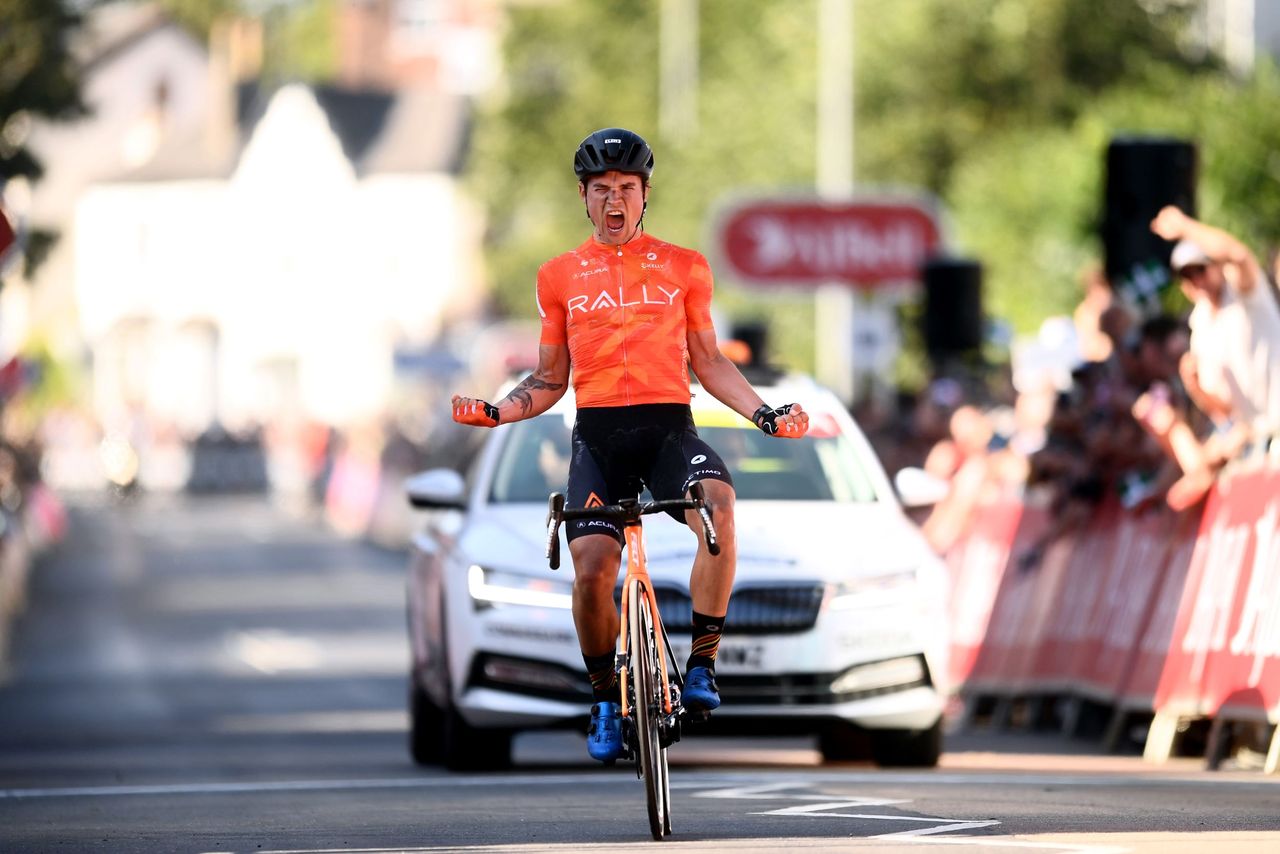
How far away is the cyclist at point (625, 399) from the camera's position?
10312 mm

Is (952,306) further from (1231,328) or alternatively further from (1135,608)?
(1231,328)

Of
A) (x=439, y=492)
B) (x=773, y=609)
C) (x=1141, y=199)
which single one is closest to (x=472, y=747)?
(x=439, y=492)

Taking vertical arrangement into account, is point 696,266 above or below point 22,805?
above

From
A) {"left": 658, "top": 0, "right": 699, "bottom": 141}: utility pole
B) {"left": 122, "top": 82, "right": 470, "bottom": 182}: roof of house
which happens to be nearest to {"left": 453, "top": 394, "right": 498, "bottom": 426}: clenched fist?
{"left": 658, "top": 0, "right": 699, "bottom": 141}: utility pole

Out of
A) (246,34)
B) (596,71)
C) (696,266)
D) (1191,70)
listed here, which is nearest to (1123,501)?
(696,266)

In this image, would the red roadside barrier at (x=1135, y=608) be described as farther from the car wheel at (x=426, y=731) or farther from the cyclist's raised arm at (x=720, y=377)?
the cyclist's raised arm at (x=720, y=377)

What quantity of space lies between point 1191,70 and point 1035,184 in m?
5.66

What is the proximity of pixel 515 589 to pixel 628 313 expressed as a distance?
2910 mm

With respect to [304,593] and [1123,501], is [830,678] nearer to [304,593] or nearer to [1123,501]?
[1123,501]

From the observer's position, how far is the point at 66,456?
8881 cm

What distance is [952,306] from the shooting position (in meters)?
26.6

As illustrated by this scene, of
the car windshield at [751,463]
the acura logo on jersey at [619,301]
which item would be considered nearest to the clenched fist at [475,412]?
the acura logo on jersey at [619,301]

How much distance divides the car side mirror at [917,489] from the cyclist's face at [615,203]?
11.9 ft

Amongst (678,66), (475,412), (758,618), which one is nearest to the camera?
(475,412)
